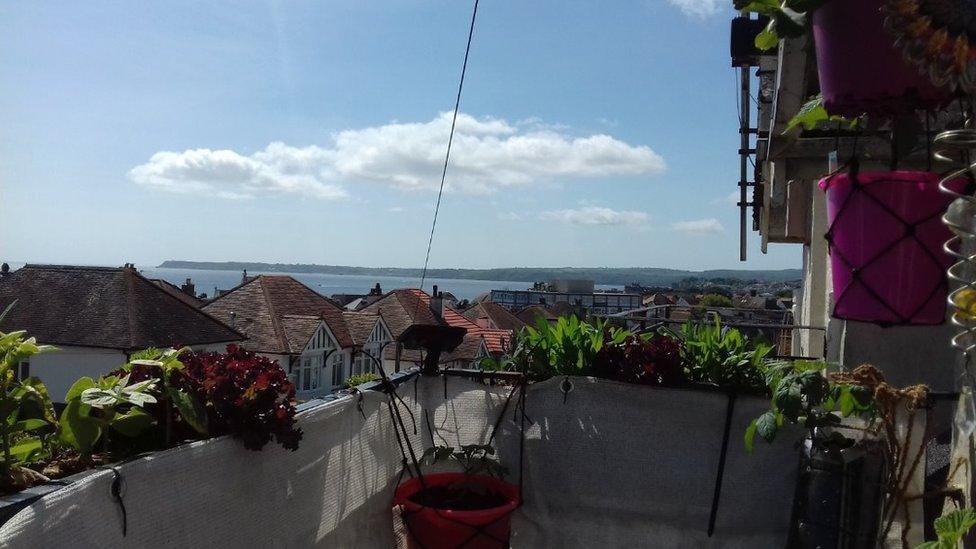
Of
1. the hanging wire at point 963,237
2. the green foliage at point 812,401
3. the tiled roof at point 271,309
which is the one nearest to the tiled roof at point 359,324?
the tiled roof at point 271,309

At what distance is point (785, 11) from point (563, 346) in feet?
5.28

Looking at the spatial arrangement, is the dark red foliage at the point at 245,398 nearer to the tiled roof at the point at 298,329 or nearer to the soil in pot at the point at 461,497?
the soil in pot at the point at 461,497

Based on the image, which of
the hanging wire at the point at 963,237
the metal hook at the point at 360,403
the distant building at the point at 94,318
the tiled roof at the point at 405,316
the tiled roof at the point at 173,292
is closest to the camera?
the hanging wire at the point at 963,237

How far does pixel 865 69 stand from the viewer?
5.55 feet

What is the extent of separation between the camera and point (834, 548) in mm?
2322

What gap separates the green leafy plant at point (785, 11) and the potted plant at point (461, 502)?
1.79 metres

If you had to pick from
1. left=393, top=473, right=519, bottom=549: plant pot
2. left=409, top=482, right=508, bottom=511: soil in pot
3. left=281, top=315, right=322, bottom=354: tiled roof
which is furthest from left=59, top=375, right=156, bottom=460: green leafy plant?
left=281, top=315, right=322, bottom=354: tiled roof

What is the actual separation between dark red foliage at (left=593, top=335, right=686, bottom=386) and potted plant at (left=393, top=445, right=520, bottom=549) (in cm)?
55

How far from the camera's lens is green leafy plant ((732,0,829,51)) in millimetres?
1742

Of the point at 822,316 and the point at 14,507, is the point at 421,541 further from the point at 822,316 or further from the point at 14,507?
the point at 822,316

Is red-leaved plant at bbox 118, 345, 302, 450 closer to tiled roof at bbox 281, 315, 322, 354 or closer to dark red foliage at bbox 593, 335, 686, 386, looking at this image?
dark red foliage at bbox 593, 335, 686, 386

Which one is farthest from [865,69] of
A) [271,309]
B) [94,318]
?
[271,309]

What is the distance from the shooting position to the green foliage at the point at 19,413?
4.92 ft

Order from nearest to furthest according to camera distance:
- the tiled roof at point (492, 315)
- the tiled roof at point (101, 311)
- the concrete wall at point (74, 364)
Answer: the concrete wall at point (74, 364)
the tiled roof at point (101, 311)
the tiled roof at point (492, 315)
